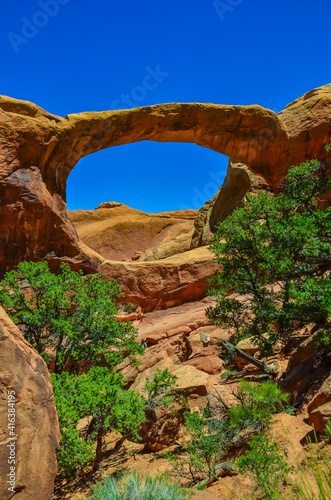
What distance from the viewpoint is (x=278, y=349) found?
11.2m

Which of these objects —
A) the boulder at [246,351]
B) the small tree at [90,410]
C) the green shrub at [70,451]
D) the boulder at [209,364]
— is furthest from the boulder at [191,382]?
the green shrub at [70,451]

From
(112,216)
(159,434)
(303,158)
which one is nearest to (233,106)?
(303,158)

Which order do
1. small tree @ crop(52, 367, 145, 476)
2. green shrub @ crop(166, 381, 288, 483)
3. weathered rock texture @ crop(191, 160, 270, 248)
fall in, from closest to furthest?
small tree @ crop(52, 367, 145, 476) → green shrub @ crop(166, 381, 288, 483) → weathered rock texture @ crop(191, 160, 270, 248)

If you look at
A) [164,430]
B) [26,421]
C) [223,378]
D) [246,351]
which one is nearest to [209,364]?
[223,378]

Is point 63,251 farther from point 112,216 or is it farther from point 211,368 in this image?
point 112,216

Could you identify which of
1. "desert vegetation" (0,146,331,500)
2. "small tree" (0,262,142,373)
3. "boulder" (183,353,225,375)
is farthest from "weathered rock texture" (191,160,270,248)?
"small tree" (0,262,142,373)

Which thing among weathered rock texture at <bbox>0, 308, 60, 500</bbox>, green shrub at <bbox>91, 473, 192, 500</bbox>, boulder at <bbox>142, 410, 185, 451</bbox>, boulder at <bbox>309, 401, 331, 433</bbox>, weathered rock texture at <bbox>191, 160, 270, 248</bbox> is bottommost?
boulder at <bbox>142, 410, 185, 451</bbox>

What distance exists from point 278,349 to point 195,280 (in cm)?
985

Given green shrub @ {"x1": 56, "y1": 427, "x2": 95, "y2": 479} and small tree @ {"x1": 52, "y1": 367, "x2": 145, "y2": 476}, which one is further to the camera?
small tree @ {"x1": 52, "y1": 367, "x2": 145, "y2": 476}

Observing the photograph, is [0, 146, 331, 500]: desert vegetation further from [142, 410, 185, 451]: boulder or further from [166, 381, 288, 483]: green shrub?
[142, 410, 185, 451]: boulder

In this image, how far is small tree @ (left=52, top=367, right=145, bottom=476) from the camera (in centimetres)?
686

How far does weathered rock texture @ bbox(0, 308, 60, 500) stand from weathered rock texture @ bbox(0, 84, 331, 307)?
1235 cm

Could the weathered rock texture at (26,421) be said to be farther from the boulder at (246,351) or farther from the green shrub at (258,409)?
the boulder at (246,351)

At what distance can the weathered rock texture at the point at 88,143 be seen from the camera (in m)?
16.2
